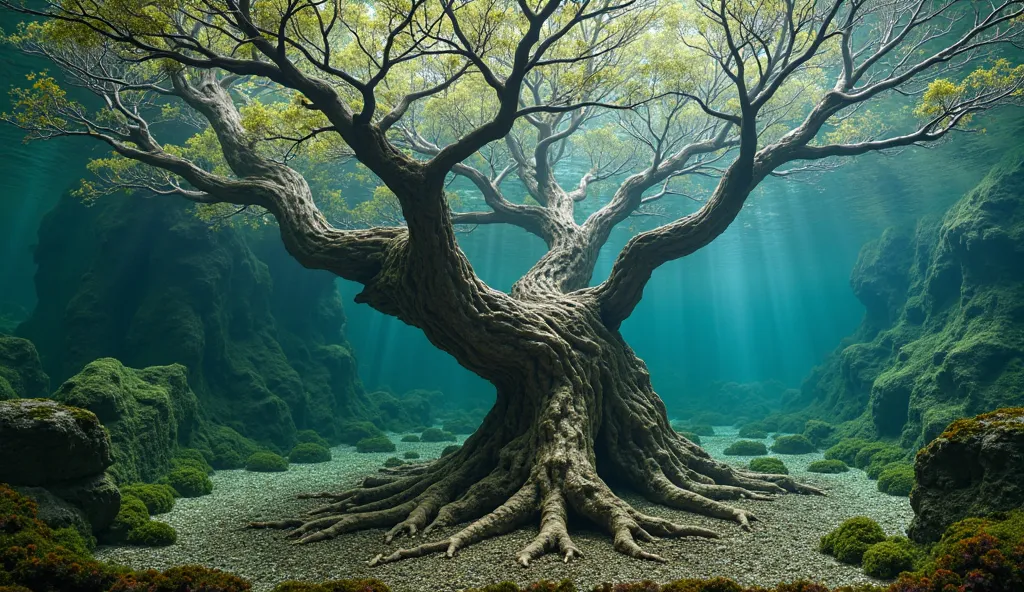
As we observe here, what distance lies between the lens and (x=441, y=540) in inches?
264

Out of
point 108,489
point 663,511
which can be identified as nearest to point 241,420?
point 108,489

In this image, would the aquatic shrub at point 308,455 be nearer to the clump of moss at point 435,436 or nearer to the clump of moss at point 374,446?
the clump of moss at point 374,446

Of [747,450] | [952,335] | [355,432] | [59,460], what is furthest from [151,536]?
[952,335]

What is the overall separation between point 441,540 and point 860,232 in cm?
4927

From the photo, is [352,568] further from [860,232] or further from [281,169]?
[860,232]

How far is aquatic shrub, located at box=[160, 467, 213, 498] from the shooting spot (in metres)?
11.2

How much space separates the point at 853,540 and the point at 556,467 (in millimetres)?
3783

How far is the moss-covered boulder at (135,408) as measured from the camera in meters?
10.5

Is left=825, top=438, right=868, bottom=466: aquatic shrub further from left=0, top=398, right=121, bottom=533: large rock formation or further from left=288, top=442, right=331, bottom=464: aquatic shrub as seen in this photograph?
left=0, top=398, right=121, bottom=533: large rock formation

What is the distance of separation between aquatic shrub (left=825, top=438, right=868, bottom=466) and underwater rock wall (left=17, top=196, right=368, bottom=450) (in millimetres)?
18133

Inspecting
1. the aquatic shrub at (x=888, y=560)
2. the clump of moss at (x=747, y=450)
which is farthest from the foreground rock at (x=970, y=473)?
the clump of moss at (x=747, y=450)

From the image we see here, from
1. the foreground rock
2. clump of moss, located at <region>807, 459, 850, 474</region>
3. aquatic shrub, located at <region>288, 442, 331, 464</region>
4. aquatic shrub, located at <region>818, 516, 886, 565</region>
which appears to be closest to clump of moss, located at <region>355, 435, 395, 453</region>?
aquatic shrub, located at <region>288, 442, 331, 464</region>

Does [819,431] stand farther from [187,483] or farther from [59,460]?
[59,460]

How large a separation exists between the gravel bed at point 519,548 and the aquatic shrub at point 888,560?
0.15m
